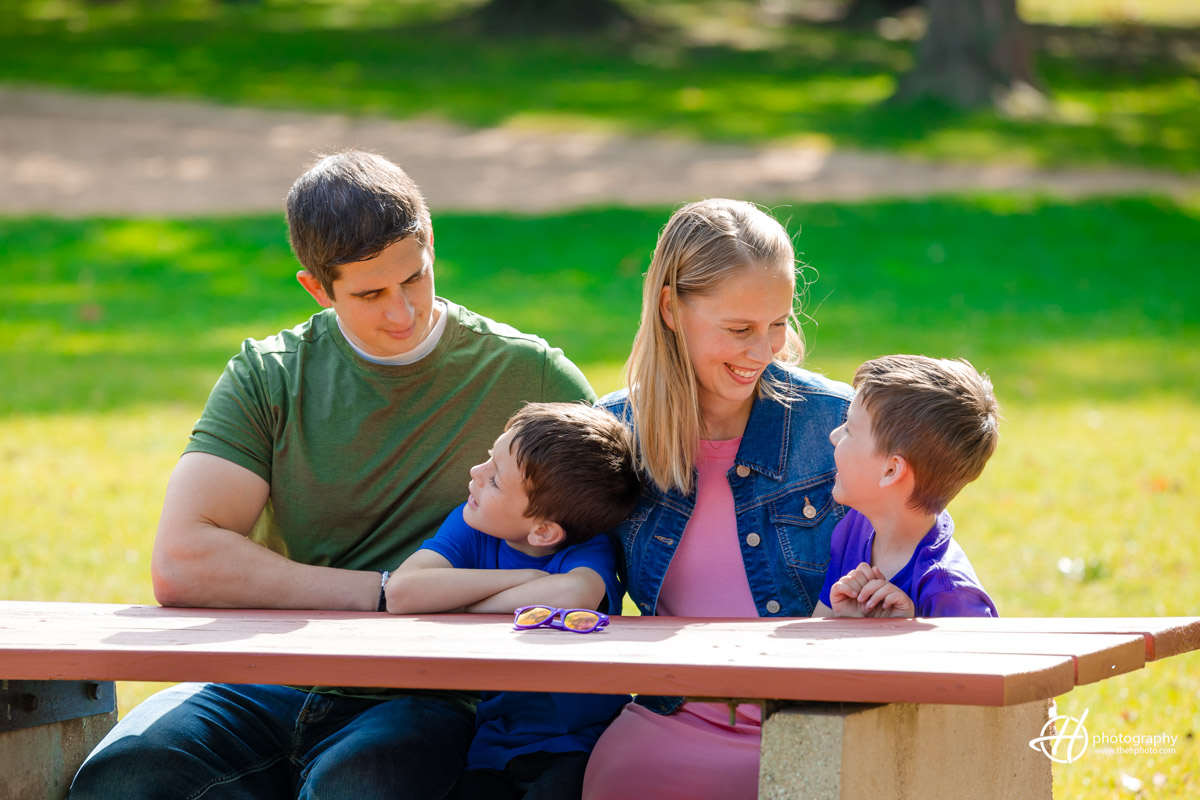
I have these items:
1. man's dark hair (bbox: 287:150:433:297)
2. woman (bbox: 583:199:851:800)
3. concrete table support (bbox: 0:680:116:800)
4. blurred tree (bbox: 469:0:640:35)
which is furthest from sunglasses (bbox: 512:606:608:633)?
blurred tree (bbox: 469:0:640:35)

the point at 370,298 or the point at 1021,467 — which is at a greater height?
the point at 370,298

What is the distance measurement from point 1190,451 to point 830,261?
6.38 m

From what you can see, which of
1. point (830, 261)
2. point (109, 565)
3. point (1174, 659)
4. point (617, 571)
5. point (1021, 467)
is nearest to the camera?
point (617, 571)

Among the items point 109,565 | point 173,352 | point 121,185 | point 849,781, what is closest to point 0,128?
point 121,185

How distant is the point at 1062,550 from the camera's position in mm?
5875

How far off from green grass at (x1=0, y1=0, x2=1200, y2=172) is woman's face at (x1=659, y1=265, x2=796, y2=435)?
1585 cm

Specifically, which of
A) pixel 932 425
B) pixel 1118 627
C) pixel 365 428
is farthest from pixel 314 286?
pixel 1118 627

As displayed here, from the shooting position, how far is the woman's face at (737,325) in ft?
9.41

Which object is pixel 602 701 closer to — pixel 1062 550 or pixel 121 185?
pixel 1062 550

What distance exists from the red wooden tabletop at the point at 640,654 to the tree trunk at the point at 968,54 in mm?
18725

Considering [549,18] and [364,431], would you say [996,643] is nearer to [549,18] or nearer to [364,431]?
[364,431]

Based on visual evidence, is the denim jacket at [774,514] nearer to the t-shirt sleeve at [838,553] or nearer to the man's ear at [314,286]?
the t-shirt sleeve at [838,553]

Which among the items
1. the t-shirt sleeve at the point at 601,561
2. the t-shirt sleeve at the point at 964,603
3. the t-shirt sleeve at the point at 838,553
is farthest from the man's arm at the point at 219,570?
the t-shirt sleeve at the point at 964,603

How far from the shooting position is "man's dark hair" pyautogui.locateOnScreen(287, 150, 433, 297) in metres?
2.92
